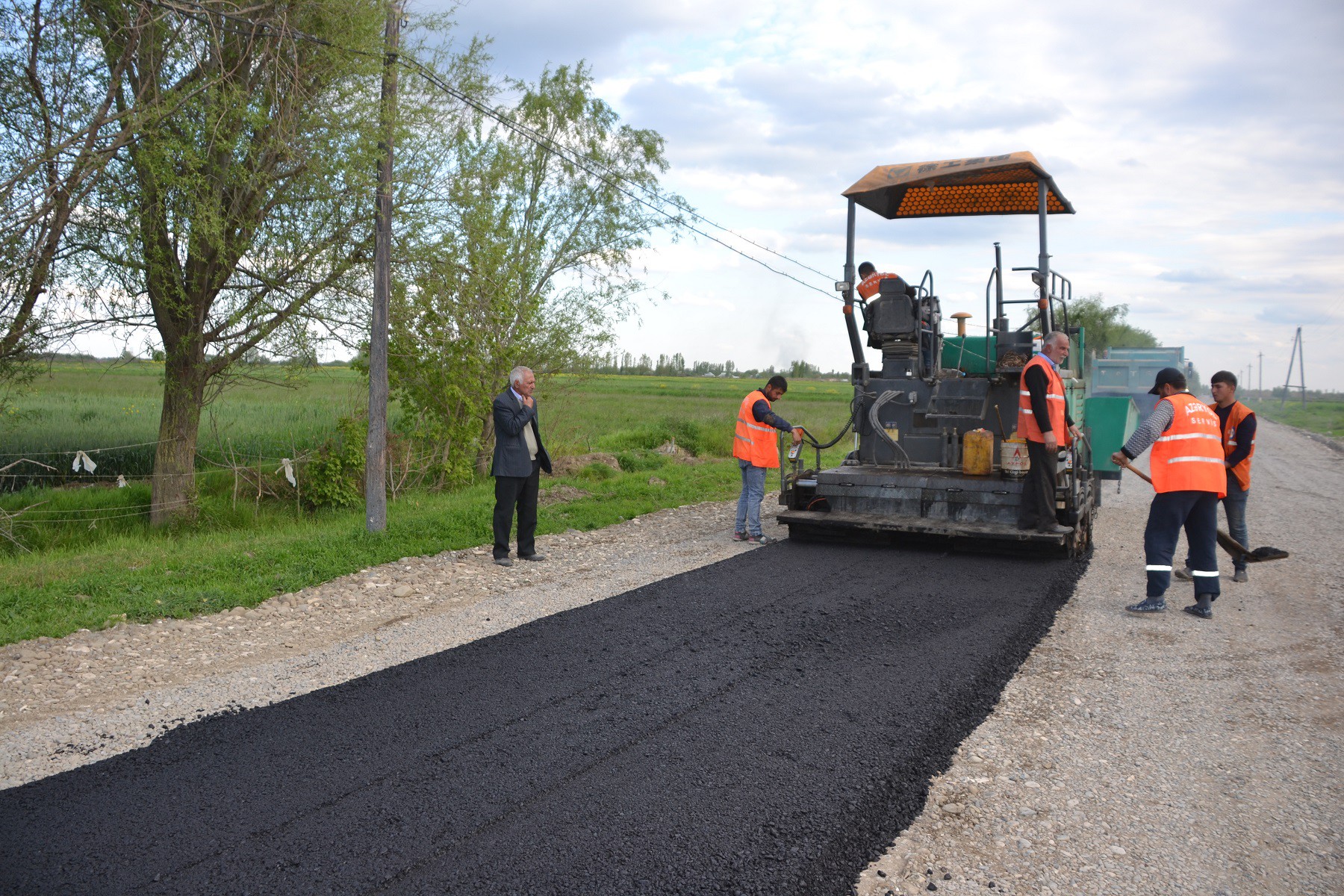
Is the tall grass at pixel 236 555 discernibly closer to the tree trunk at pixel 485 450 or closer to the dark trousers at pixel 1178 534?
the tree trunk at pixel 485 450

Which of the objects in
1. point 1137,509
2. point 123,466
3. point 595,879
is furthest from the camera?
point 123,466

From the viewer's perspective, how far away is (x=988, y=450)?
8.93m

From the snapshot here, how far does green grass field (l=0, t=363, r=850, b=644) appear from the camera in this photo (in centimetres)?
692

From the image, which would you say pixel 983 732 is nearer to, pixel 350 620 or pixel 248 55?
pixel 350 620

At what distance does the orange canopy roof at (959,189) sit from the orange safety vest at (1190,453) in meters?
3.55

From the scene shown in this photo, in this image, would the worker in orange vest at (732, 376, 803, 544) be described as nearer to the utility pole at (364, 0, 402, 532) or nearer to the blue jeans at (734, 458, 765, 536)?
the blue jeans at (734, 458, 765, 536)

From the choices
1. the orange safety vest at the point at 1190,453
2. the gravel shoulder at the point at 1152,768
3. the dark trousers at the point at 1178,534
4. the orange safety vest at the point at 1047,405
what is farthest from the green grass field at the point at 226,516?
the orange safety vest at the point at 1190,453

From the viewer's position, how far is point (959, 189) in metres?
10.4

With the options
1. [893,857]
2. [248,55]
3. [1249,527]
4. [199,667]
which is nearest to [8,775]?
[199,667]

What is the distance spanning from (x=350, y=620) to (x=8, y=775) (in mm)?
2814

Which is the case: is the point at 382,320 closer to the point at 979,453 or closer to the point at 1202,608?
the point at 979,453

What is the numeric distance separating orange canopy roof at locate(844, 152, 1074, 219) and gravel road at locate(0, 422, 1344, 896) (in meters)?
4.07

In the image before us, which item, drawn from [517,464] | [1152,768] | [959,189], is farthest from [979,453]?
[1152,768]

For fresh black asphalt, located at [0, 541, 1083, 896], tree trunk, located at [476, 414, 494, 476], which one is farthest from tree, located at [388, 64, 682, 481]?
fresh black asphalt, located at [0, 541, 1083, 896]
